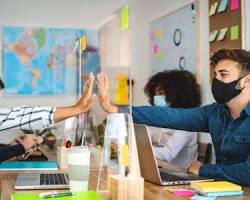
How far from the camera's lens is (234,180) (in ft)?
6.13

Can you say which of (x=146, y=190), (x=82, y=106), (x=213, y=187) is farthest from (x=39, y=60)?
(x=213, y=187)

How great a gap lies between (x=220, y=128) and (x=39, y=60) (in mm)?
2824

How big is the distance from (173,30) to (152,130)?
2.84ft

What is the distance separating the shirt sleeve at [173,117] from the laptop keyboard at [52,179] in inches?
24.7

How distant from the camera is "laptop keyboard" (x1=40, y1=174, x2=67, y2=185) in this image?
69.3 inches

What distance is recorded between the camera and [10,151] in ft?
9.10

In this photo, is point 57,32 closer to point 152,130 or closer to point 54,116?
point 152,130

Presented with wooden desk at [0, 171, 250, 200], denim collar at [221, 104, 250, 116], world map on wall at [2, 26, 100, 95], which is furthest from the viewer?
world map on wall at [2, 26, 100, 95]

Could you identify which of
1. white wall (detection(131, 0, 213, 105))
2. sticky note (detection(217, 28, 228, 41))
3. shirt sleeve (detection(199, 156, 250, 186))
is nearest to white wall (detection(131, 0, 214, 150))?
white wall (detection(131, 0, 213, 105))

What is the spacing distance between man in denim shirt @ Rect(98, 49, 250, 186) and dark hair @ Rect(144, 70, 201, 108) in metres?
0.83

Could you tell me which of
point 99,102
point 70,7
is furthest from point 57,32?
point 99,102

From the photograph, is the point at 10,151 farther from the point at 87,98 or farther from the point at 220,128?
the point at 220,128

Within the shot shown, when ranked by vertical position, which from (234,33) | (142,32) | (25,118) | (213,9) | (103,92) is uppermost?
(142,32)

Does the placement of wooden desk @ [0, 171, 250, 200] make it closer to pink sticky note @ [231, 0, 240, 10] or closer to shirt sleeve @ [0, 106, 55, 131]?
shirt sleeve @ [0, 106, 55, 131]
